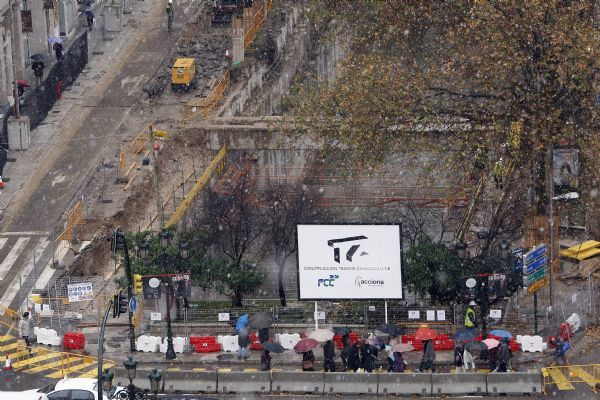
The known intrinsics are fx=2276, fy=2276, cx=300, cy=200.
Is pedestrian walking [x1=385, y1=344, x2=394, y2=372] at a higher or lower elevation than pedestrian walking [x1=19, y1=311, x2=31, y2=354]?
lower

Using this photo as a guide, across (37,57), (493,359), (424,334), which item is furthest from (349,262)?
(37,57)

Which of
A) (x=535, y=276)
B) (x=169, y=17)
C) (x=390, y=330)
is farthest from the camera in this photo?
(x=169, y=17)

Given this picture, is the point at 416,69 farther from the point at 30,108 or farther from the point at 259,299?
the point at 30,108

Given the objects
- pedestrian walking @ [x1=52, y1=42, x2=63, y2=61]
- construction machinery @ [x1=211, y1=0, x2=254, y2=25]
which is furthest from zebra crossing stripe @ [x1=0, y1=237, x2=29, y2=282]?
construction machinery @ [x1=211, y1=0, x2=254, y2=25]

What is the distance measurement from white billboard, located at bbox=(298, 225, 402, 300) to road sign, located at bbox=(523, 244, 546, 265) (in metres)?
3.99

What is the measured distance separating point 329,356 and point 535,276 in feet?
23.6

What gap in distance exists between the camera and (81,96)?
9338 cm

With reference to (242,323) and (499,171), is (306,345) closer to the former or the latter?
(242,323)

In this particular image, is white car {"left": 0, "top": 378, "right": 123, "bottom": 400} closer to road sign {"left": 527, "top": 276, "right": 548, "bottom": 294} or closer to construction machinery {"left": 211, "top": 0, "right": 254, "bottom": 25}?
road sign {"left": 527, "top": 276, "right": 548, "bottom": 294}

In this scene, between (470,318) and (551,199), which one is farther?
(551,199)

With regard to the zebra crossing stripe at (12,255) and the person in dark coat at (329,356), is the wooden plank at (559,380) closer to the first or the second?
the person in dark coat at (329,356)

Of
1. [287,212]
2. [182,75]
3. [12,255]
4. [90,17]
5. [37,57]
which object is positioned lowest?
[12,255]

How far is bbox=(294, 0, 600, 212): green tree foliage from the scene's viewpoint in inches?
2970

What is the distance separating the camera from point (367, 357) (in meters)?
68.6
